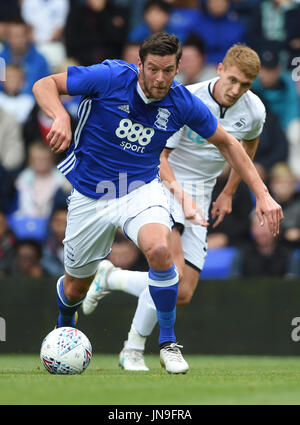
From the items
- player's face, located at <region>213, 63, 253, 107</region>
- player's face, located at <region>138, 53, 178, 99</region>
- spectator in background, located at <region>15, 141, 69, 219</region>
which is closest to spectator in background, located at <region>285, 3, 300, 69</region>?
spectator in background, located at <region>15, 141, 69, 219</region>

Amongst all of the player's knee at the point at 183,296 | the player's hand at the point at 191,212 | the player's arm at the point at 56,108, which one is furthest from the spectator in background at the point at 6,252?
the player's arm at the point at 56,108

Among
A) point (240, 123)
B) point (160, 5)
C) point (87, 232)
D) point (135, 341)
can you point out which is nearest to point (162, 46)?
point (87, 232)

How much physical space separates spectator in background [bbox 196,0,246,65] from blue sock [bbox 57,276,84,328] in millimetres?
5859

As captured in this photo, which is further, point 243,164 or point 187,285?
point 187,285

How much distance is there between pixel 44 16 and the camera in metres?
13.6

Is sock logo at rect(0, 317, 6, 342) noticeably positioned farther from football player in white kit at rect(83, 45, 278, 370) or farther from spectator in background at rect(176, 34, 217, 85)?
spectator in background at rect(176, 34, 217, 85)

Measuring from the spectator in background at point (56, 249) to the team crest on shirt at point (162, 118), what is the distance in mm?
4577

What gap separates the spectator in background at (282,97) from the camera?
38.7 ft

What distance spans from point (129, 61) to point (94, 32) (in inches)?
36.6

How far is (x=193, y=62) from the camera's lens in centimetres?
1201

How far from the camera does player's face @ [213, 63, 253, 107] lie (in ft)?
24.7

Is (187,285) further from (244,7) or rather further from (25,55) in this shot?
Answer: (244,7)
